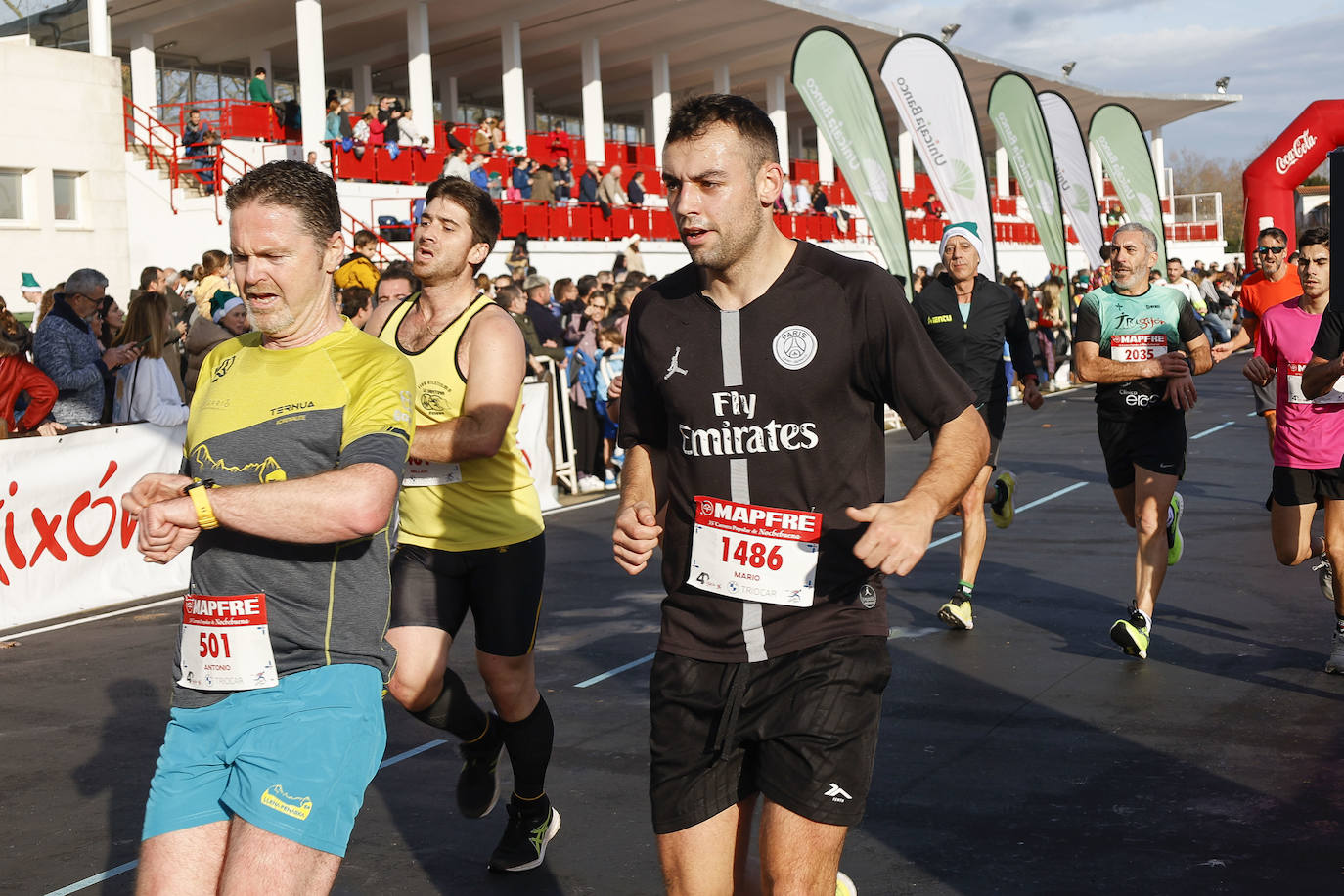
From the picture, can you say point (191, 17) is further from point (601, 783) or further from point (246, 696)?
point (246, 696)

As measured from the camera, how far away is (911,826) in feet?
15.9

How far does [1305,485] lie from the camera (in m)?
7.18

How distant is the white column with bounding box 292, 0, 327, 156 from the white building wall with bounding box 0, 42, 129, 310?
3.57 meters

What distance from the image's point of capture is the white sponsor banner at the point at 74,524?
8828 mm

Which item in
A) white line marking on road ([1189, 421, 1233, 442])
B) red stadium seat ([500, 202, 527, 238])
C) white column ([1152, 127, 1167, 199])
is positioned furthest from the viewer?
white column ([1152, 127, 1167, 199])

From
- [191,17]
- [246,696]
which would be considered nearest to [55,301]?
[246,696]

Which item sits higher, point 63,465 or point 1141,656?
point 63,465

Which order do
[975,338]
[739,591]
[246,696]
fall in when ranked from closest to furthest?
1. [246,696]
2. [739,591]
3. [975,338]

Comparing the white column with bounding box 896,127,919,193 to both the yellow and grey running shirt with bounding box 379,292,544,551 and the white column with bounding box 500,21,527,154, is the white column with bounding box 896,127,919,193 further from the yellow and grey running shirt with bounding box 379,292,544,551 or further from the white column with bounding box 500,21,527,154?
the yellow and grey running shirt with bounding box 379,292,544,551

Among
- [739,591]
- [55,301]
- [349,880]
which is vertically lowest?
[349,880]

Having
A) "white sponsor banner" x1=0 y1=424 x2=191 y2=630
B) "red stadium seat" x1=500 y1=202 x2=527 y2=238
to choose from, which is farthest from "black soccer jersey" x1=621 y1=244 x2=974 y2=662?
"red stadium seat" x1=500 y1=202 x2=527 y2=238

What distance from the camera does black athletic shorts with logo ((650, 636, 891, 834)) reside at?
3.04m

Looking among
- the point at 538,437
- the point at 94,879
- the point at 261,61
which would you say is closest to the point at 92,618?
the point at 94,879

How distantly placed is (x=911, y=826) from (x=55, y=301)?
25.8 ft
